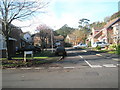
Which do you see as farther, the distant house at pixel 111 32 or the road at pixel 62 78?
the distant house at pixel 111 32

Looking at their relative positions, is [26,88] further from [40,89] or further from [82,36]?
[82,36]

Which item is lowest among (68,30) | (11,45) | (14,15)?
(11,45)

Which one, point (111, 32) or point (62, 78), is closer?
point (62, 78)

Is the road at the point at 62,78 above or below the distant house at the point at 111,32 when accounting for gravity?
below

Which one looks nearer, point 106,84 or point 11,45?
point 106,84

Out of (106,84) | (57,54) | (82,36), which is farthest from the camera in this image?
(82,36)

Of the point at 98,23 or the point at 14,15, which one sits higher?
the point at 98,23

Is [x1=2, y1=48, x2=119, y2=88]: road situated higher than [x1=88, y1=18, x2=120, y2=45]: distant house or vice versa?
[x1=88, y1=18, x2=120, y2=45]: distant house

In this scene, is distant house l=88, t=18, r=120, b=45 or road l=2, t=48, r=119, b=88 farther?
distant house l=88, t=18, r=120, b=45

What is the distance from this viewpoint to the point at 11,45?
79.8 feet

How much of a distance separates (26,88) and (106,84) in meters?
3.38

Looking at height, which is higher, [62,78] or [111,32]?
[111,32]

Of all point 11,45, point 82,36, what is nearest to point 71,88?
point 11,45

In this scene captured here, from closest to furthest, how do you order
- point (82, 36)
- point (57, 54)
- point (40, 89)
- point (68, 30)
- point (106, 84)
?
point (40, 89) < point (106, 84) < point (57, 54) < point (82, 36) < point (68, 30)
